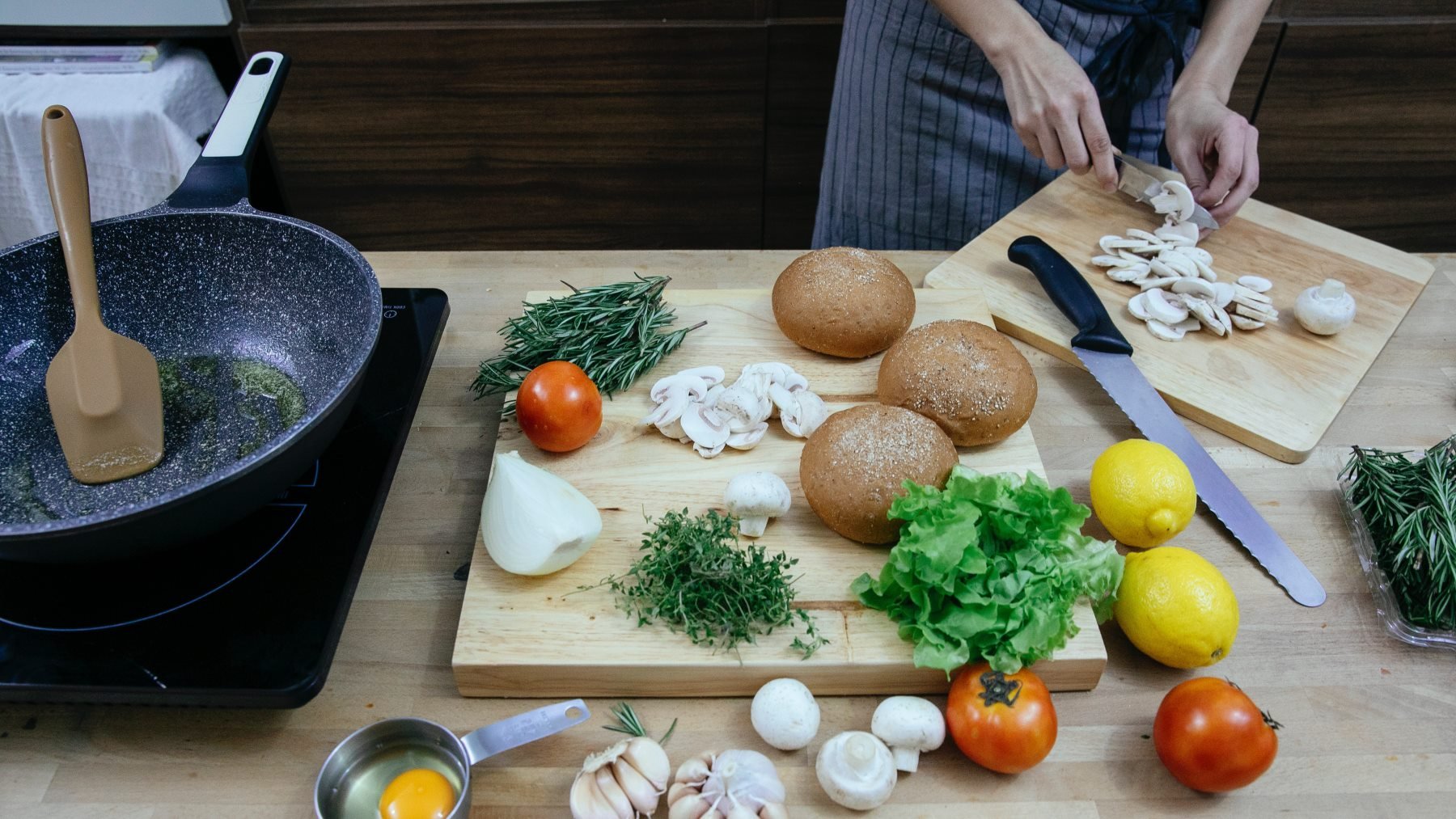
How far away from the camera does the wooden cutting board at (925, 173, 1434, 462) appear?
1098 mm

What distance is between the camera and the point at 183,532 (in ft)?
2.35

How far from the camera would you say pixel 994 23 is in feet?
4.10

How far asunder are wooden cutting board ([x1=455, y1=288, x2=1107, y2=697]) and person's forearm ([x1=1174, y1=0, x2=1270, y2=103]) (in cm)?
75

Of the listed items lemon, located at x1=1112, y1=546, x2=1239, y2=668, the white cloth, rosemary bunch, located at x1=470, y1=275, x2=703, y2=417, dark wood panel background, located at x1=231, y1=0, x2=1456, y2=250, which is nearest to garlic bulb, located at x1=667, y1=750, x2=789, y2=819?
lemon, located at x1=1112, y1=546, x2=1239, y2=668

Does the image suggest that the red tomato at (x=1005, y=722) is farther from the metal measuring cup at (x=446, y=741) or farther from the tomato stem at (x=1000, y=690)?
the metal measuring cup at (x=446, y=741)

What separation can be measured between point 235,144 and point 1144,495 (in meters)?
1.03

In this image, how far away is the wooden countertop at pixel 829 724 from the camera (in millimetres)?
745

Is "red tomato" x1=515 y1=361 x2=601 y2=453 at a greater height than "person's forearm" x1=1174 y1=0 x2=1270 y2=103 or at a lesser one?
lesser

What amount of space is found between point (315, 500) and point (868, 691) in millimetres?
556

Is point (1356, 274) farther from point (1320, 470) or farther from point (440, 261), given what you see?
point (440, 261)

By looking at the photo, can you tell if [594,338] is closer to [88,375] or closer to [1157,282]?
[88,375]

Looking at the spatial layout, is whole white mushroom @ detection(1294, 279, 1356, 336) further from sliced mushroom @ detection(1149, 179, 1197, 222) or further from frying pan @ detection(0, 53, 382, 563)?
frying pan @ detection(0, 53, 382, 563)

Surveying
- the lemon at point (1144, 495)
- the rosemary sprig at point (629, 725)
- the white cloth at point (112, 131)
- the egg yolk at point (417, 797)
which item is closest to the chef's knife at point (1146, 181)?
the lemon at point (1144, 495)

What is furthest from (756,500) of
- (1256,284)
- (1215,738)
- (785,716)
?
(1256,284)
